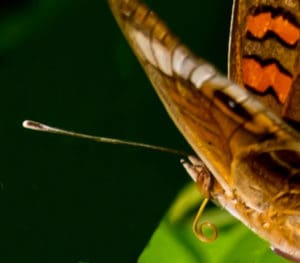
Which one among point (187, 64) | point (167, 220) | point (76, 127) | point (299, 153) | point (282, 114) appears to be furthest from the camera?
point (167, 220)

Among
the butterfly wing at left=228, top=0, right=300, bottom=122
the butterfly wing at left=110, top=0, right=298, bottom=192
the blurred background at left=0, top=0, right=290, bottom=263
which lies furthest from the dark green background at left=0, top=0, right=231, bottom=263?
the butterfly wing at left=110, top=0, right=298, bottom=192

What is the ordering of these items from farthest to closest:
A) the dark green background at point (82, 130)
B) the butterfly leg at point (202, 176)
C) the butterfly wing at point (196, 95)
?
the dark green background at point (82, 130) < the butterfly leg at point (202, 176) < the butterfly wing at point (196, 95)

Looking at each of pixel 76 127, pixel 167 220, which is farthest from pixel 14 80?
pixel 167 220

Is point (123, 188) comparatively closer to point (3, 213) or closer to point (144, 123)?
point (144, 123)

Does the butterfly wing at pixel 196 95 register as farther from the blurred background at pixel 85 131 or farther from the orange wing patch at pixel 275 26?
the blurred background at pixel 85 131

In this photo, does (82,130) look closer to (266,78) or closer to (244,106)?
(266,78)

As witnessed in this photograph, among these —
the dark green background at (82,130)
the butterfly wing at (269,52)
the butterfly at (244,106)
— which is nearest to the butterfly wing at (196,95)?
the butterfly at (244,106)

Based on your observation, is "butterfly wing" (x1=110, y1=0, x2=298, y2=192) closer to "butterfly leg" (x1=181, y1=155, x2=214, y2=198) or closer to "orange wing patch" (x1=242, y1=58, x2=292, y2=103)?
"butterfly leg" (x1=181, y1=155, x2=214, y2=198)

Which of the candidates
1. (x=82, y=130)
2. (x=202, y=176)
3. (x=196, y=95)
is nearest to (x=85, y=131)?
(x=82, y=130)
